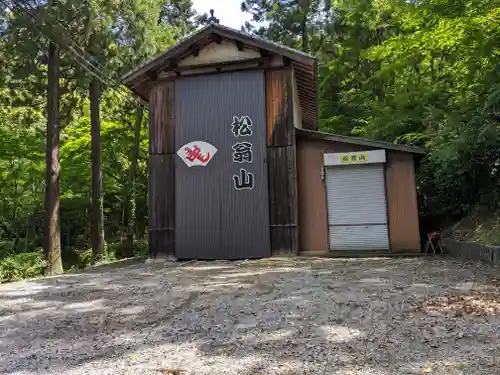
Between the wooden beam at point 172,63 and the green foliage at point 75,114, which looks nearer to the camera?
the wooden beam at point 172,63

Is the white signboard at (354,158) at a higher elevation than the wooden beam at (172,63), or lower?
lower

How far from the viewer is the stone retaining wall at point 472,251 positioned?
7305 millimetres

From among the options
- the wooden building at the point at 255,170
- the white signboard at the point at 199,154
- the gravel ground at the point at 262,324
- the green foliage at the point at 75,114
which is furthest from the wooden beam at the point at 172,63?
the gravel ground at the point at 262,324

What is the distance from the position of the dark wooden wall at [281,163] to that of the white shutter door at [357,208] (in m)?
1.02

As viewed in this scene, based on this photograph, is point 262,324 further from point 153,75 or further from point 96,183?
point 96,183

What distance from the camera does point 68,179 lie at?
19.9 meters

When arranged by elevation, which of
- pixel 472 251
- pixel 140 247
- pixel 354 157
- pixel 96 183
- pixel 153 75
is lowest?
pixel 140 247

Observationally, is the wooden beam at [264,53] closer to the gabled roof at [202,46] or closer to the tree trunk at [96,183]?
the gabled roof at [202,46]

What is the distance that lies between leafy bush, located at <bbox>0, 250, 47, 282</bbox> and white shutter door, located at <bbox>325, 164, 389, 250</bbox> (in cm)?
899

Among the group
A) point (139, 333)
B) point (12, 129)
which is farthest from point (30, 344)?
point (12, 129)

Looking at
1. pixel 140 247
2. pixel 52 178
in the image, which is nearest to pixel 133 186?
pixel 140 247

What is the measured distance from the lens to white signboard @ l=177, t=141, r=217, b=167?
1055 centimetres

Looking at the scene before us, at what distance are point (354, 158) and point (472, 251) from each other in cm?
335

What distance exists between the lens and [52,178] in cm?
1370
